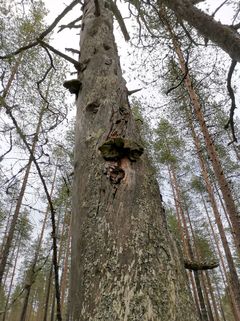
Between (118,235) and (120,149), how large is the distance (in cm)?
38

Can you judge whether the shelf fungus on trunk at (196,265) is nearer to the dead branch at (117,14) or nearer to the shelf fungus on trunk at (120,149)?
the shelf fungus on trunk at (120,149)

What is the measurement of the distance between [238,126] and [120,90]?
74.9 ft

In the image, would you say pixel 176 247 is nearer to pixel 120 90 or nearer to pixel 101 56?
pixel 120 90

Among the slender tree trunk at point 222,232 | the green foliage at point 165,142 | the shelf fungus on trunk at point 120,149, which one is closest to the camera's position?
the shelf fungus on trunk at point 120,149

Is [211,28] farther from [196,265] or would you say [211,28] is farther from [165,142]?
[165,142]

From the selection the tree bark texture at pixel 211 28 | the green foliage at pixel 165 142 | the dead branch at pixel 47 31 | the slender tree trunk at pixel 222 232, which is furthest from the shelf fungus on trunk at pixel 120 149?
the green foliage at pixel 165 142

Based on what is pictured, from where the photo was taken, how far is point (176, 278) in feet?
2.76

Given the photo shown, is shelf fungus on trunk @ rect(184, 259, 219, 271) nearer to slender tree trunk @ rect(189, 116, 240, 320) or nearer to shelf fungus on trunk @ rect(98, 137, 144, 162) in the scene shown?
shelf fungus on trunk @ rect(98, 137, 144, 162)

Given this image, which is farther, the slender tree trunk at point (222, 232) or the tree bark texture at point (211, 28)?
the slender tree trunk at point (222, 232)

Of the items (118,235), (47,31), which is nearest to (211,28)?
(47,31)

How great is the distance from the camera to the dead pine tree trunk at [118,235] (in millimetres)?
763

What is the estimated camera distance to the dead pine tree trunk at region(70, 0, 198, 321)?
2.50 feet

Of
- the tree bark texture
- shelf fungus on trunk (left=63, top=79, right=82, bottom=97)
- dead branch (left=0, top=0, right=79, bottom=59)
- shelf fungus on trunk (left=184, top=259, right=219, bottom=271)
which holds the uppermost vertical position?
dead branch (left=0, top=0, right=79, bottom=59)

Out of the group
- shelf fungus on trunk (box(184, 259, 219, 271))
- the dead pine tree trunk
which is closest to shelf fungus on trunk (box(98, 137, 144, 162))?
the dead pine tree trunk
